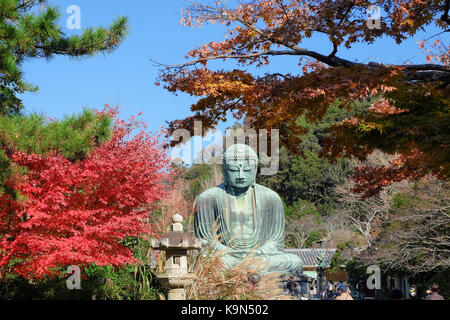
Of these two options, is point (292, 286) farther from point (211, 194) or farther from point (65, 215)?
point (65, 215)

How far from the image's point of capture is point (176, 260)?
7949 mm

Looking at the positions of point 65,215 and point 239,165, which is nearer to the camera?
point 65,215

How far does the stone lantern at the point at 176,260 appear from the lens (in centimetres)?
776

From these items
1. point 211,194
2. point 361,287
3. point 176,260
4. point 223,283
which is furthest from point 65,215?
point 361,287

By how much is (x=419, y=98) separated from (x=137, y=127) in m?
11.0

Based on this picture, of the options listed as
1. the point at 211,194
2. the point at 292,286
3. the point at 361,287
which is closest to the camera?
the point at 292,286

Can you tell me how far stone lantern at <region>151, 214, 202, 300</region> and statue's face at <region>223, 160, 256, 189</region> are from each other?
486 centimetres

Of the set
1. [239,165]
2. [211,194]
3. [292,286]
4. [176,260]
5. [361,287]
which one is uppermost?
[239,165]

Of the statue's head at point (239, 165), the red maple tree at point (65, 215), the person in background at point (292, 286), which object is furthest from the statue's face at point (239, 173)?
the red maple tree at point (65, 215)

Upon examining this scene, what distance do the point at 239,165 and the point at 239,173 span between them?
184 mm

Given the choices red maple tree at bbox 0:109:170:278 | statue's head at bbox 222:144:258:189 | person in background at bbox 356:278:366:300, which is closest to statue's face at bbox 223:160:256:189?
statue's head at bbox 222:144:258:189

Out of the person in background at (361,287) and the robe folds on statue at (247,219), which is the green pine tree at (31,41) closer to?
the robe folds on statue at (247,219)

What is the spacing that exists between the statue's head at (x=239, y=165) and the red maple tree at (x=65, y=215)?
11.4ft
